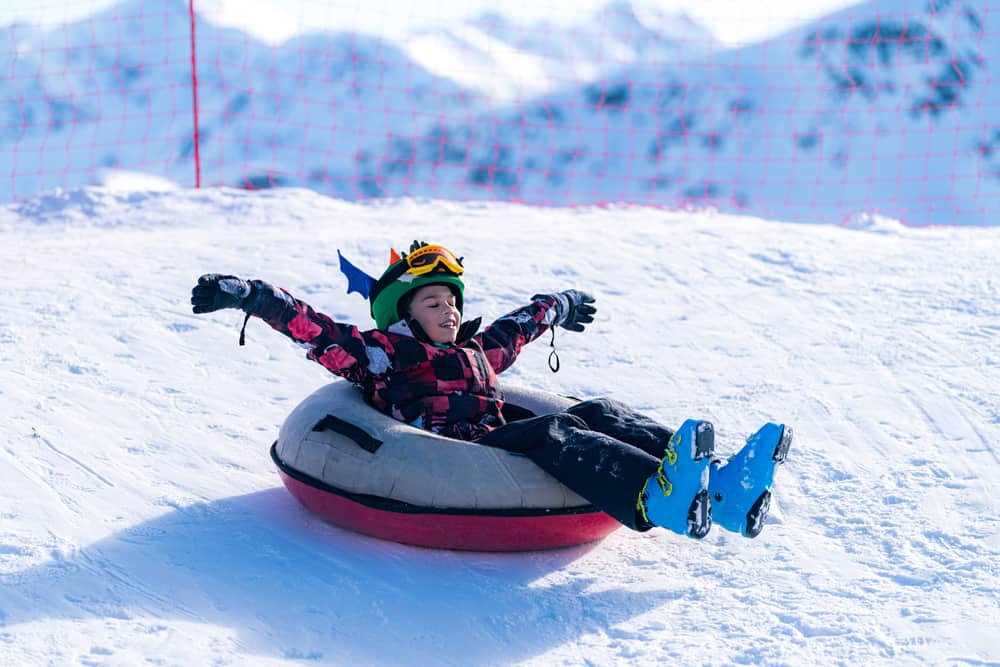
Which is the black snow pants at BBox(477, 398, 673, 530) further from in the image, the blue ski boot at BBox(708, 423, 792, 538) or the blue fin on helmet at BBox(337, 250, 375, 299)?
the blue fin on helmet at BBox(337, 250, 375, 299)

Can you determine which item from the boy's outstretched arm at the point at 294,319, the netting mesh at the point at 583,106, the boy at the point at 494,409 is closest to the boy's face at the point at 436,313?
the boy at the point at 494,409

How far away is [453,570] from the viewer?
11.2 feet

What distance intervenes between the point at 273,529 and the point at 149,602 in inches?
24.6

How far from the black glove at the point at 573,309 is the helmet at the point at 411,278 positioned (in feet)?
1.94

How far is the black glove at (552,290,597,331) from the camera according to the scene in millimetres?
4578

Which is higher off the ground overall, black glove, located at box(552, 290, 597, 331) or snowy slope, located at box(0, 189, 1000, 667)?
black glove, located at box(552, 290, 597, 331)

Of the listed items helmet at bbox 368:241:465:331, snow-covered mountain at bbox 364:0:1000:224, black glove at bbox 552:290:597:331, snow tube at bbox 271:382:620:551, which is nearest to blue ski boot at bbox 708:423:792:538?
snow tube at bbox 271:382:620:551

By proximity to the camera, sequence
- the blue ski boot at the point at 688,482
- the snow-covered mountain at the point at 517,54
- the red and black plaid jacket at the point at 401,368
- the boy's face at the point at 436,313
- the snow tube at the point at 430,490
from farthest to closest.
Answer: the snow-covered mountain at the point at 517,54
the boy's face at the point at 436,313
the red and black plaid jacket at the point at 401,368
the snow tube at the point at 430,490
the blue ski boot at the point at 688,482

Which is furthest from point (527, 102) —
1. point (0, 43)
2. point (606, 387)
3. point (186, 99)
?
point (606, 387)

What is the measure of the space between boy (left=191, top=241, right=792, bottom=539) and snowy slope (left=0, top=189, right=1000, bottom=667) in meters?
0.31

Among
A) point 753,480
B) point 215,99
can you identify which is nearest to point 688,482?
point 753,480

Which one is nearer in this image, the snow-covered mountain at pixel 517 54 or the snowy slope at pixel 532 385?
the snowy slope at pixel 532 385

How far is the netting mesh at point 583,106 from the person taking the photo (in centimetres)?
4041

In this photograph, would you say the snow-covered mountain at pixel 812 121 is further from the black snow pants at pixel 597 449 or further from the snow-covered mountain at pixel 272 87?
the black snow pants at pixel 597 449
